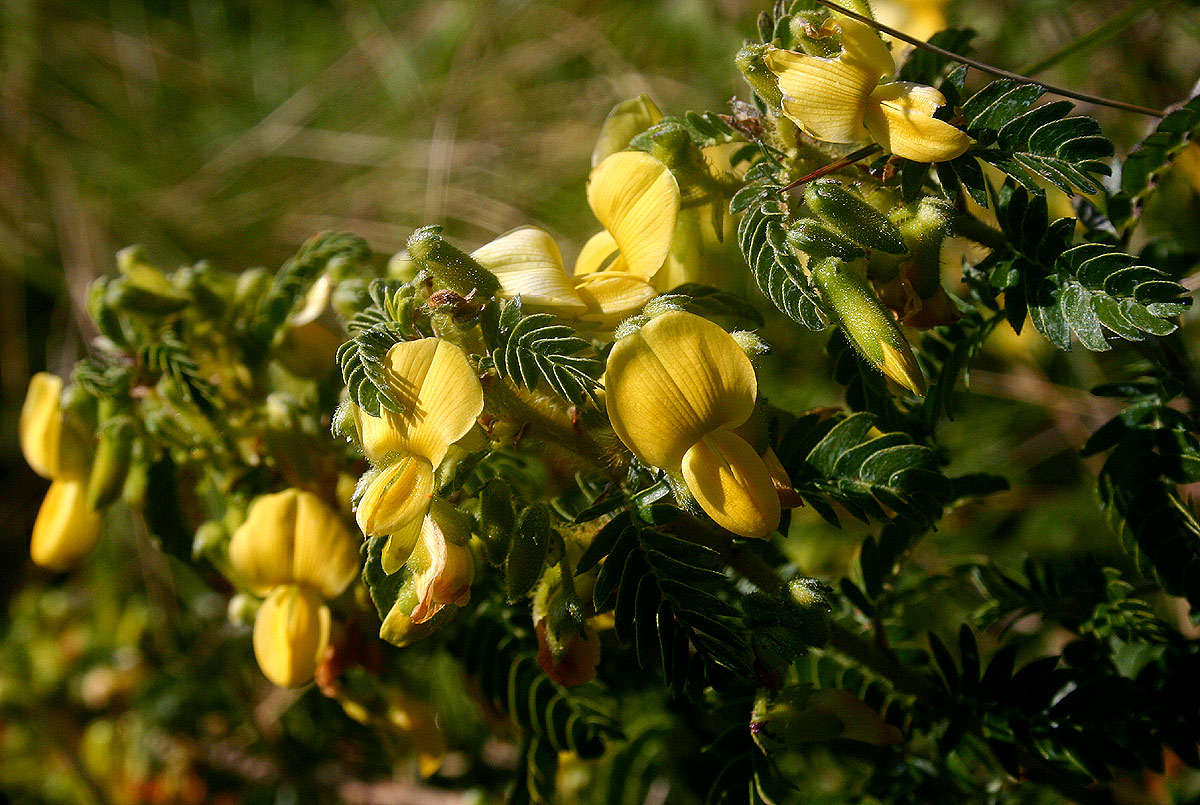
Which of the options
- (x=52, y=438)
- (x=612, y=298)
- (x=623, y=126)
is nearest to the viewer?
(x=612, y=298)

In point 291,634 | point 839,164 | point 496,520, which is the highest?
point 839,164

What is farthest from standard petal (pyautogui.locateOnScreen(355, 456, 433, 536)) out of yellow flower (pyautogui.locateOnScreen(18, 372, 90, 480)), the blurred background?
the blurred background

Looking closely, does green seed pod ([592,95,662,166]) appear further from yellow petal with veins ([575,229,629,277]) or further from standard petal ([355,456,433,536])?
standard petal ([355,456,433,536])

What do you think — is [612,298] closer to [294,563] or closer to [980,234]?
[980,234]

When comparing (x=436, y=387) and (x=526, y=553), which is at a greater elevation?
(x=436, y=387)

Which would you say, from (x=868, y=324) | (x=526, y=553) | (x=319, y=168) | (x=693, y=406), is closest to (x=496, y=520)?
(x=526, y=553)

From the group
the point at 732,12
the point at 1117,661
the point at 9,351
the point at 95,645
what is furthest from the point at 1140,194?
the point at 9,351
